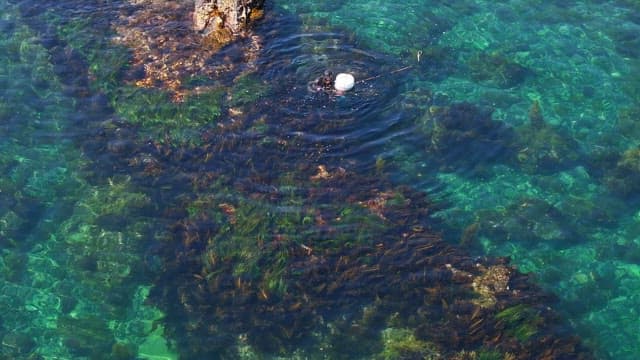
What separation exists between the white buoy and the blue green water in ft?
0.78

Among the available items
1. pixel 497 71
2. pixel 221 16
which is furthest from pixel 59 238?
pixel 497 71

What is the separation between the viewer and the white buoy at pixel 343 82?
1656 cm

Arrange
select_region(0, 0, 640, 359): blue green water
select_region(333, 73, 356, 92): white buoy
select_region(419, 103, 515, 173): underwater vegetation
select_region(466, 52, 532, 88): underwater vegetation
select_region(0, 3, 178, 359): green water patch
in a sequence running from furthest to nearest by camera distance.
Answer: select_region(466, 52, 532, 88): underwater vegetation → select_region(333, 73, 356, 92): white buoy → select_region(419, 103, 515, 173): underwater vegetation → select_region(0, 0, 640, 359): blue green water → select_region(0, 3, 178, 359): green water patch

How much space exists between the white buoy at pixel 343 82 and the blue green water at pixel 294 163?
0.24 m

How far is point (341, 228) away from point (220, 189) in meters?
2.79

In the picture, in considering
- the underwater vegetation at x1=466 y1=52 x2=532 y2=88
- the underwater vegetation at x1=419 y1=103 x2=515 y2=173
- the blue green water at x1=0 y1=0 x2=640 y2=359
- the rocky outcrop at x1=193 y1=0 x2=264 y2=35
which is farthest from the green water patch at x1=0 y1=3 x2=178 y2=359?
the underwater vegetation at x1=466 y1=52 x2=532 y2=88

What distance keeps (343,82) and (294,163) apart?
2.66 meters

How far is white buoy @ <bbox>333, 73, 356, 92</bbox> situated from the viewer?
652 inches

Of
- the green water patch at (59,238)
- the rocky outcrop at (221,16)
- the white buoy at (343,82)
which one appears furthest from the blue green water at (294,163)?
the rocky outcrop at (221,16)

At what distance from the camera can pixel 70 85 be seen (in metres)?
17.0

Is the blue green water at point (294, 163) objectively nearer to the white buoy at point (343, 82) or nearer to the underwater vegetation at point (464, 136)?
the underwater vegetation at point (464, 136)

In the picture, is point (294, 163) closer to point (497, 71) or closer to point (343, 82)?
point (343, 82)

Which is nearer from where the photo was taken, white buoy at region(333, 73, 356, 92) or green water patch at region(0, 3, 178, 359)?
green water patch at region(0, 3, 178, 359)

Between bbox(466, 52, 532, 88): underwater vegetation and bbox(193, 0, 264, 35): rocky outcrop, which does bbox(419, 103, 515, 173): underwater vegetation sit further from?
bbox(193, 0, 264, 35): rocky outcrop
